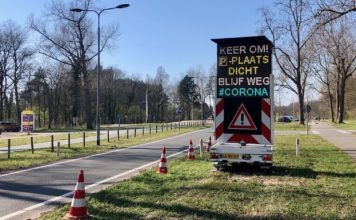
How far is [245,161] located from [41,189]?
5342 millimetres

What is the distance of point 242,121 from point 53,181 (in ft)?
18.2

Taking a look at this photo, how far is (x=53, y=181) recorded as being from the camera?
508 inches

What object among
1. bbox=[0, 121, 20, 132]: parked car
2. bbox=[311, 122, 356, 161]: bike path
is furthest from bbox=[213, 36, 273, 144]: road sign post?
bbox=[0, 121, 20, 132]: parked car

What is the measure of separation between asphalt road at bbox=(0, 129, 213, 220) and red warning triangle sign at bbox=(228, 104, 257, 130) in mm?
3531

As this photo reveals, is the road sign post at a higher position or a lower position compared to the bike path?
higher

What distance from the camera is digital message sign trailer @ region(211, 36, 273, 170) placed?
13328 mm

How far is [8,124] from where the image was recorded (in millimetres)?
64250

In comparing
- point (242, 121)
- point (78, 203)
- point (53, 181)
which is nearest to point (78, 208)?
point (78, 203)

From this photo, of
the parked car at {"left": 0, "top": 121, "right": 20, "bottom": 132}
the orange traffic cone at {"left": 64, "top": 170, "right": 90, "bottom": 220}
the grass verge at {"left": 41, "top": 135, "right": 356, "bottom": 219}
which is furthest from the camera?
the parked car at {"left": 0, "top": 121, "right": 20, "bottom": 132}

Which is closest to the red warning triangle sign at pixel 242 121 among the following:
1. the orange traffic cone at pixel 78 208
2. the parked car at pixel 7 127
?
the orange traffic cone at pixel 78 208

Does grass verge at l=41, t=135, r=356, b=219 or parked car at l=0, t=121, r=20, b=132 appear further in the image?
parked car at l=0, t=121, r=20, b=132

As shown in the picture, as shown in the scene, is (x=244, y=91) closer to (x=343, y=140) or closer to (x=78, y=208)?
(x=78, y=208)

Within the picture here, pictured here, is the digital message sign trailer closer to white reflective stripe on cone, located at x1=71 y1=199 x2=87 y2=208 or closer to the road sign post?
the road sign post

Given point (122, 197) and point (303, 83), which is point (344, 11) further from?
point (303, 83)
